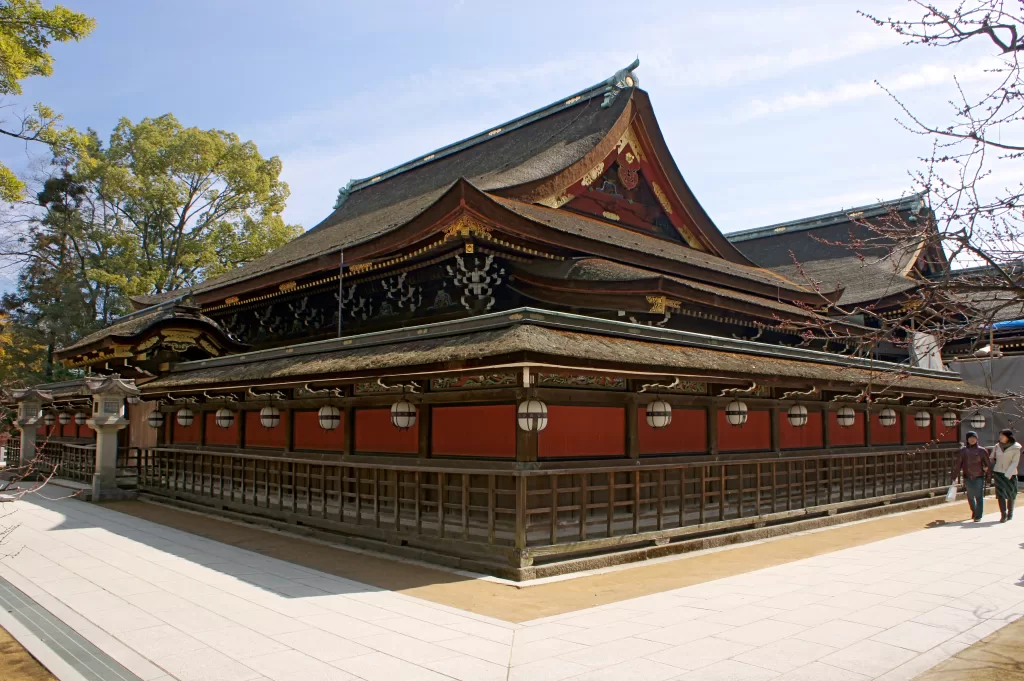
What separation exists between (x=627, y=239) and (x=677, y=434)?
195 inches

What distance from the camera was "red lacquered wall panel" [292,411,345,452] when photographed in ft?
43.7

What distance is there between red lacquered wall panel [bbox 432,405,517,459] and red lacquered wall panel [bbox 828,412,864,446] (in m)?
8.85

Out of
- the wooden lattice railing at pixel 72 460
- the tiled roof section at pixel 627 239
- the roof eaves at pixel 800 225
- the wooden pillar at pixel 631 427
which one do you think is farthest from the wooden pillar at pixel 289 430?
the roof eaves at pixel 800 225

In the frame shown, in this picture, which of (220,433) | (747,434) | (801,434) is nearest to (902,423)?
(801,434)

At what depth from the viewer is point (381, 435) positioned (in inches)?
481

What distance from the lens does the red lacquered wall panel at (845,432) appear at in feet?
52.7

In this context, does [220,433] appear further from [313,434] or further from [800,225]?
[800,225]

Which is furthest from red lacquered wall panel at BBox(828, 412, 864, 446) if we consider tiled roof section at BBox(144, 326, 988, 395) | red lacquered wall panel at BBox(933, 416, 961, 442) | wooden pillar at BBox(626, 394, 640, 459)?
wooden pillar at BBox(626, 394, 640, 459)

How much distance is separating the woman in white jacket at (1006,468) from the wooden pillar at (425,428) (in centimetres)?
1059

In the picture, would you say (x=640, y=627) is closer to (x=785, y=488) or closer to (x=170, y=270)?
(x=785, y=488)

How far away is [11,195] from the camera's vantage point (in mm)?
10234

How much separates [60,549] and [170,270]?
993 inches

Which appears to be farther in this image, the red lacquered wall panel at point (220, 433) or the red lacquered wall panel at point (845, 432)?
the red lacquered wall panel at point (220, 433)

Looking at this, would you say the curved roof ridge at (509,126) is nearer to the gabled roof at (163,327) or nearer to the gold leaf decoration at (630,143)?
the gold leaf decoration at (630,143)
